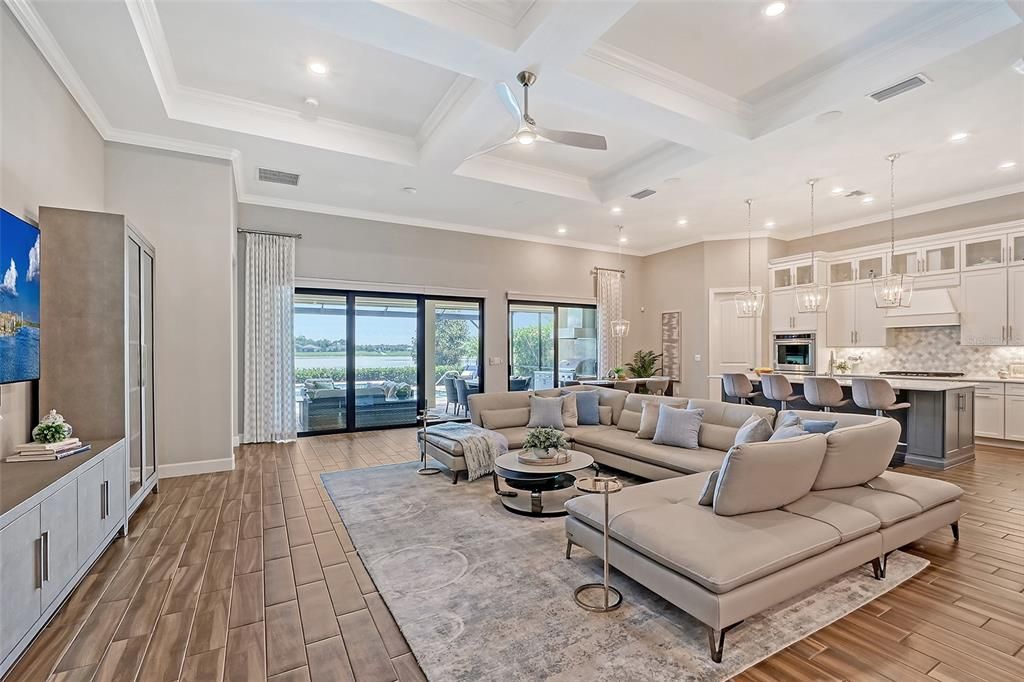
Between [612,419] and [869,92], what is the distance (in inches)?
154

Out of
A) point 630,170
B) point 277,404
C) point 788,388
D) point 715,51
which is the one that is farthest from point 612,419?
point 277,404

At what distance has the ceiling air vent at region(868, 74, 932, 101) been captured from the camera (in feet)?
12.0

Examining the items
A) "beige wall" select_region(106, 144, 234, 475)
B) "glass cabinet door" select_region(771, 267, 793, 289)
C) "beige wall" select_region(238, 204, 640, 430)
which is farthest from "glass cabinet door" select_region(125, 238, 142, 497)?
"glass cabinet door" select_region(771, 267, 793, 289)

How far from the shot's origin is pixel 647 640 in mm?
2215

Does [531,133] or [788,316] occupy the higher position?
[531,133]

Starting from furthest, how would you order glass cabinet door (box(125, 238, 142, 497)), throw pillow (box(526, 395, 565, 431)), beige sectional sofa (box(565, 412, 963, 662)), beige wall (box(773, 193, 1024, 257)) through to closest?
beige wall (box(773, 193, 1024, 257)), throw pillow (box(526, 395, 565, 431)), glass cabinet door (box(125, 238, 142, 497)), beige sectional sofa (box(565, 412, 963, 662))

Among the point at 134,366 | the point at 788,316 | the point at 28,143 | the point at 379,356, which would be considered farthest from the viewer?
the point at 788,316

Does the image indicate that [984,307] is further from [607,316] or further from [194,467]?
[194,467]

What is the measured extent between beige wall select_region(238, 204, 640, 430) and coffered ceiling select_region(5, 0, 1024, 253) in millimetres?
617

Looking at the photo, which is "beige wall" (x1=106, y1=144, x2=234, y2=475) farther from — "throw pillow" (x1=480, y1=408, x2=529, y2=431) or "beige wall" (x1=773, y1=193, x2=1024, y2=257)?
"beige wall" (x1=773, y1=193, x2=1024, y2=257)

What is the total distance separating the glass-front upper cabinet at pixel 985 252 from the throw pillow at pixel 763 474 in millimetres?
6161

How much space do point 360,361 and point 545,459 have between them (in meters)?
4.43

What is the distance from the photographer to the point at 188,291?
4.99 m

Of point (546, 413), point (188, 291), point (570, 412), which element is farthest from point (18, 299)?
point (570, 412)
